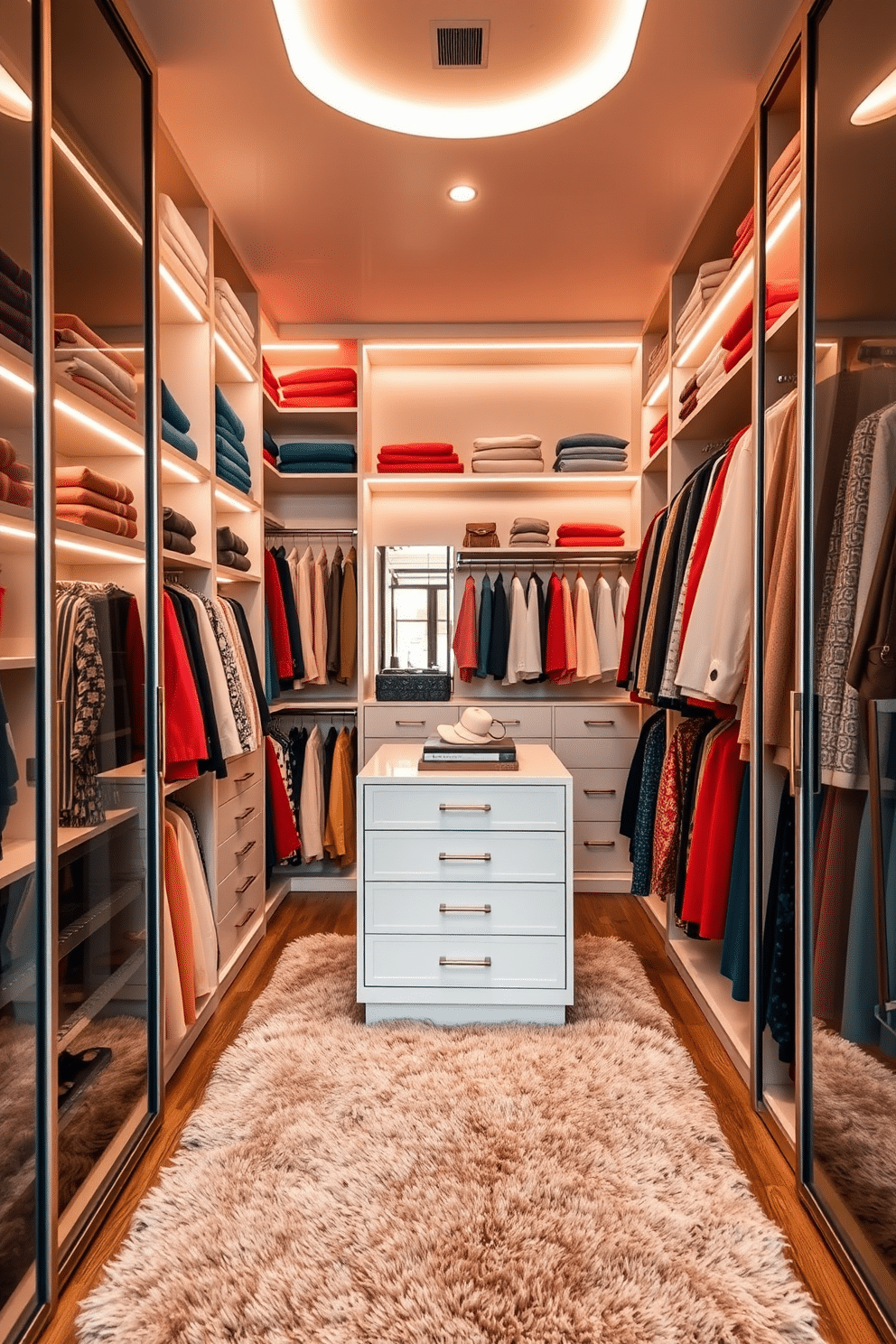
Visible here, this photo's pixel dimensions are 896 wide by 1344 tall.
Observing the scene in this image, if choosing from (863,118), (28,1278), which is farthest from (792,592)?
(28,1278)

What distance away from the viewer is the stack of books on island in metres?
2.72

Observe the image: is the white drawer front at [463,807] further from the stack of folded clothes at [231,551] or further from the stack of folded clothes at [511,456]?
the stack of folded clothes at [511,456]

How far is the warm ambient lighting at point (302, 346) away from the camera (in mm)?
4172

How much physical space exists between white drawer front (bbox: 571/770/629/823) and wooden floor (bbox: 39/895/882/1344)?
0.46 metres

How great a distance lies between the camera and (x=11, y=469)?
1.39m

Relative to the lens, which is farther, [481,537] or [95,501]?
[481,537]

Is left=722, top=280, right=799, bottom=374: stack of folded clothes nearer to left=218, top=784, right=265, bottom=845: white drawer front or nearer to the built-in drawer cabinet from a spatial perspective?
the built-in drawer cabinet

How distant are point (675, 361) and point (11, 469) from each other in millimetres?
2660

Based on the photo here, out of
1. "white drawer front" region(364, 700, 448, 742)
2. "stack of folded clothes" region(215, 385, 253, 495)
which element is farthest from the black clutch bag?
"stack of folded clothes" region(215, 385, 253, 495)

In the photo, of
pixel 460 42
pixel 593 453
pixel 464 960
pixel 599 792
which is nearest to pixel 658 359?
pixel 593 453

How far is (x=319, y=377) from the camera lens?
162 inches

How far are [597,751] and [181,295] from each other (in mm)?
2596

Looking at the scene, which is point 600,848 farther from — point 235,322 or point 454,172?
point 454,172

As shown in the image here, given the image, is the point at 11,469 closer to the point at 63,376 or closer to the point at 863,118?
the point at 63,376
